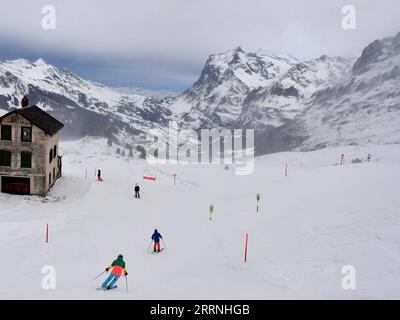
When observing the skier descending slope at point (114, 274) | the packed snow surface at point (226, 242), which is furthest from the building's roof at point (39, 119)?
the skier descending slope at point (114, 274)

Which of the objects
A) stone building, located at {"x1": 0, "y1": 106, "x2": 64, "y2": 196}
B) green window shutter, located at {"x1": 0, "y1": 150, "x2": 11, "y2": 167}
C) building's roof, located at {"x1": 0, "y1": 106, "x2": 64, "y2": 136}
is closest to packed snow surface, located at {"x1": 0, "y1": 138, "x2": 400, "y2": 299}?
stone building, located at {"x1": 0, "y1": 106, "x2": 64, "y2": 196}

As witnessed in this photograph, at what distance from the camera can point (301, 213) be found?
75.3ft

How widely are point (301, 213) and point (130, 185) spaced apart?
2469cm

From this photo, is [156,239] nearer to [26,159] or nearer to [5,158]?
[26,159]

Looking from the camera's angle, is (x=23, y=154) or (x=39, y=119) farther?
(x=39, y=119)

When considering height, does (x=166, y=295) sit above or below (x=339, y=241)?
below

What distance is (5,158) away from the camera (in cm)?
3512

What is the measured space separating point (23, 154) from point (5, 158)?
1.63 meters

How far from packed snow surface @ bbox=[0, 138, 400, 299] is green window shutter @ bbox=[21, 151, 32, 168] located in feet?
10.0

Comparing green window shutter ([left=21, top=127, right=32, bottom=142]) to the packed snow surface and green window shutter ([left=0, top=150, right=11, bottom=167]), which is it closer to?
green window shutter ([left=0, top=150, right=11, bottom=167])

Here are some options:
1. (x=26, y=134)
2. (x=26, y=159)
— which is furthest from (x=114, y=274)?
(x=26, y=134)

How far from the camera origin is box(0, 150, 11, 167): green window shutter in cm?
3509
